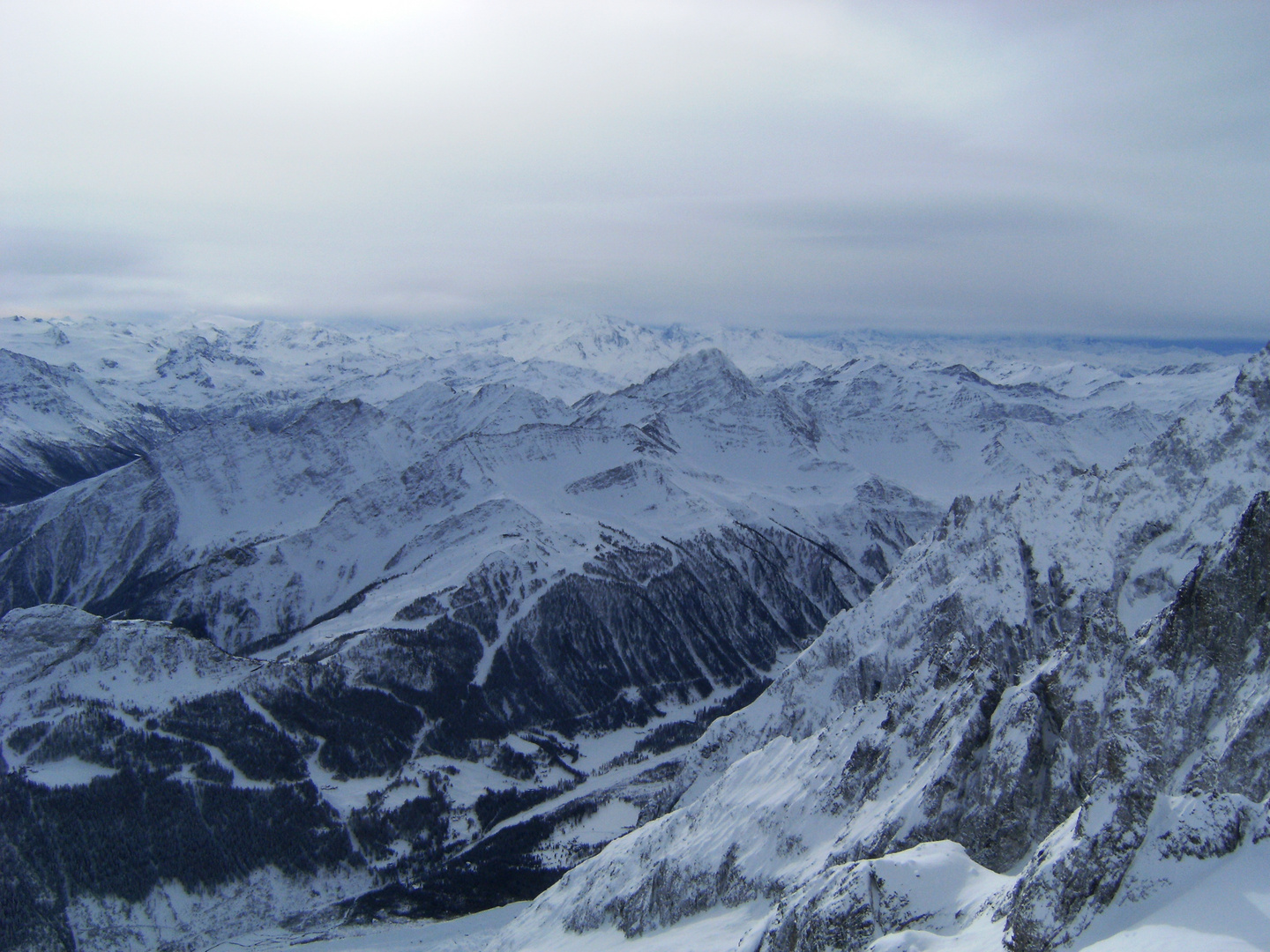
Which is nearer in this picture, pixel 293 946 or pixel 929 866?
pixel 929 866

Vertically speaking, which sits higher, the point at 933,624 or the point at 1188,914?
the point at 1188,914

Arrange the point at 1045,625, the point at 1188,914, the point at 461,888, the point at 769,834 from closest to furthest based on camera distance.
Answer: the point at 1188,914 < the point at 769,834 < the point at 1045,625 < the point at 461,888

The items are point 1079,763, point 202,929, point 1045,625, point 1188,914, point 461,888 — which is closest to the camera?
point 1188,914

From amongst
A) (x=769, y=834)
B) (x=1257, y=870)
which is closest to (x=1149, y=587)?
(x=769, y=834)

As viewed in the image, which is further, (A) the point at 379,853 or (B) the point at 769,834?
→ (A) the point at 379,853

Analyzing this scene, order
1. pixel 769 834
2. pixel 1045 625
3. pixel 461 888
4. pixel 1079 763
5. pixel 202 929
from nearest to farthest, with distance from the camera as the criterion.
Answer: pixel 1079 763, pixel 769 834, pixel 202 929, pixel 1045 625, pixel 461 888

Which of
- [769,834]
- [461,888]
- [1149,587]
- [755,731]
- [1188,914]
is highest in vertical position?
[1188,914]

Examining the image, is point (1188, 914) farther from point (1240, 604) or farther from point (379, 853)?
point (379, 853)

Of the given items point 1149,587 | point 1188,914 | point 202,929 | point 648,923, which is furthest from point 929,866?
point 202,929

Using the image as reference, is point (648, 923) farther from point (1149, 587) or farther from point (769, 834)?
point (1149, 587)
